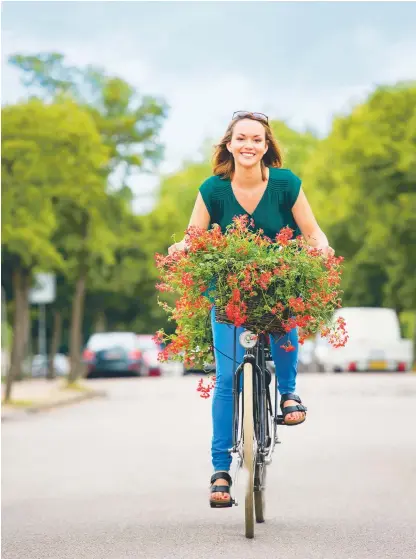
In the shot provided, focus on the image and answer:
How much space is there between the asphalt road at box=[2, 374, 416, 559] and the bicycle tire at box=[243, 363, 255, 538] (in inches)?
5.8

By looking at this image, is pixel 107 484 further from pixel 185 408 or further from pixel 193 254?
pixel 185 408

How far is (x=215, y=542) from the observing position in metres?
7.26

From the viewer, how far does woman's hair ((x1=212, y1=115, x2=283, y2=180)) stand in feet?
25.4

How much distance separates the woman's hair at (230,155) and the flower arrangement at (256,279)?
0.47 metres

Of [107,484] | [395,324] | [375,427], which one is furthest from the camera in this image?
→ [395,324]

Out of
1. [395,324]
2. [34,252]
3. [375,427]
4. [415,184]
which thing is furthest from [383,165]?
[375,427]

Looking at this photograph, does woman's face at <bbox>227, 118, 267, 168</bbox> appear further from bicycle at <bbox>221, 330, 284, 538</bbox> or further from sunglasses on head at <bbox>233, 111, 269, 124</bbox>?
bicycle at <bbox>221, 330, 284, 538</bbox>

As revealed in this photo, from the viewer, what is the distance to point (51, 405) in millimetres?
24594

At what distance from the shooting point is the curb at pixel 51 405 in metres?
21.3

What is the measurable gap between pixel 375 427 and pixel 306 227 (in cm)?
942

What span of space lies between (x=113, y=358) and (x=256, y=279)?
36087 mm

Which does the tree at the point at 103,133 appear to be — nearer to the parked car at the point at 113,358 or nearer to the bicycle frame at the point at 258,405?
the parked car at the point at 113,358

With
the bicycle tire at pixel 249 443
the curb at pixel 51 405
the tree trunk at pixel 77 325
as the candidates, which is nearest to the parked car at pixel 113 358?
the tree trunk at pixel 77 325

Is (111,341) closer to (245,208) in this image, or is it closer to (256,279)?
(245,208)
